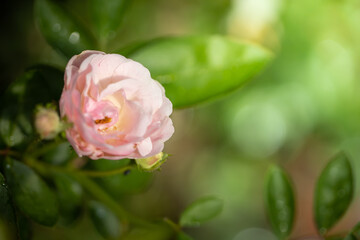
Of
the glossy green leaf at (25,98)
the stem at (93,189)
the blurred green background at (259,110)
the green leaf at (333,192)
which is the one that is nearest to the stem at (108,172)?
the stem at (93,189)

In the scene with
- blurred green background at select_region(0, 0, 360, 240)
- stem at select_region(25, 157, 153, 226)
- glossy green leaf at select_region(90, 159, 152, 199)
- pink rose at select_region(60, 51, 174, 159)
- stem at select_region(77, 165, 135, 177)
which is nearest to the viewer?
pink rose at select_region(60, 51, 174, 159)

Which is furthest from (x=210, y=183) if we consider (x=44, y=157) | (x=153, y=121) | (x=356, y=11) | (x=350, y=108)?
(x=153, y=121)

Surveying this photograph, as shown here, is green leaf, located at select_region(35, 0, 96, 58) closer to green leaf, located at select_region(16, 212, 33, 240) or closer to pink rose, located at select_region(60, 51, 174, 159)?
pink rose, located at select_region(60, 51, 174, 159)

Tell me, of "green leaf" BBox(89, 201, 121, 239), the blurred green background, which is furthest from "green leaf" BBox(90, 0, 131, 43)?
the blurred green background

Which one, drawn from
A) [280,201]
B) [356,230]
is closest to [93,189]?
[280,201]

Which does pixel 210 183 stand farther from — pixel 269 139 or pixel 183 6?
pixel 183 6
